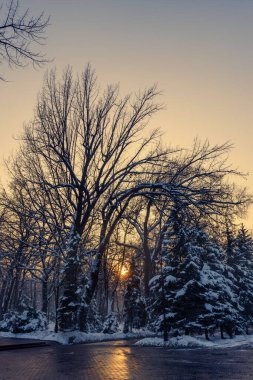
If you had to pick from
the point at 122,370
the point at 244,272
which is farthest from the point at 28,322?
the point at 244,272

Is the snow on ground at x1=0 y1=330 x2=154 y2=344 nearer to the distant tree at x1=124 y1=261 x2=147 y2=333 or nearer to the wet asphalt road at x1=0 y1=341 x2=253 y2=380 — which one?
the distant tree at x1=124 y1=261 x2=147 y2=333

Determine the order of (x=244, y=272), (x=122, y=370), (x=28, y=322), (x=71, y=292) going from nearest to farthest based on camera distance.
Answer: (x=122, y=370) → (x=71, y=292) → (x=28, y=322) → (x=244, y=272)

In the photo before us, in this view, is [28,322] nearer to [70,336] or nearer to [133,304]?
[70,336]

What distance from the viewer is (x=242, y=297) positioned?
30594mm

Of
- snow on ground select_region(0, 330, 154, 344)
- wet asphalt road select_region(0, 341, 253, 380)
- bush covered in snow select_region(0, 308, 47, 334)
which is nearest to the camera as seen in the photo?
wet asphalt road select_region(0, 341, 253, 380)

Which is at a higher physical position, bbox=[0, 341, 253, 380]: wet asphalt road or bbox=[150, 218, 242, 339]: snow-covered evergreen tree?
bbox=[150, 218, 242, 339]: snow-covered evergreen tree

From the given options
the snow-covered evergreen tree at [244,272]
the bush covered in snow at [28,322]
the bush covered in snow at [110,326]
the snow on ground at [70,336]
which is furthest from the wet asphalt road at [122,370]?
the snow-covered evergreen tree at [244,272]

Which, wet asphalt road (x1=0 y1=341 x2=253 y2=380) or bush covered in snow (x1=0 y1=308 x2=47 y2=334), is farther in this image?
bush covered in snow (x1=0 y1=308 x2=47 y2=334)

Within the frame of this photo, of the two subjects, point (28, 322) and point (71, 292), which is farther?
point (28, 322)

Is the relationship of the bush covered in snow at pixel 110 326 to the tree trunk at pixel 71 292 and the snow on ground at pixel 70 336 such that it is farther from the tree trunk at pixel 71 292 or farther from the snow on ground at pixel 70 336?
the tree trunk at pixel 71 292

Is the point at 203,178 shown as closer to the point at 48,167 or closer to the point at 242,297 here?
the point at 48,167

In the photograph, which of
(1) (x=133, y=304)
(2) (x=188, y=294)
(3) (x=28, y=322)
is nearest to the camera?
(2) (x=188, y=294)

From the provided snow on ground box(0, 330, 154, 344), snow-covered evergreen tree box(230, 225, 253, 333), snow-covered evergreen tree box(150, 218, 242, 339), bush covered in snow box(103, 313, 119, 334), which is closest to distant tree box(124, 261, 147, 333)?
bush covered in snow box(103, 313, 119, 334)

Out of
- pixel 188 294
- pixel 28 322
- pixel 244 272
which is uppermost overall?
pixel 244 272
